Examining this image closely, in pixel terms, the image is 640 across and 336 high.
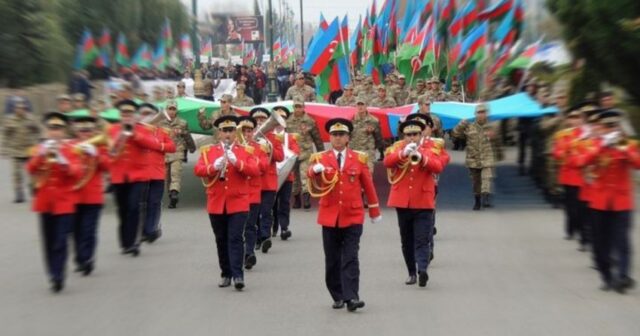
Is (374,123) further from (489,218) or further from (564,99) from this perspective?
(564,99)

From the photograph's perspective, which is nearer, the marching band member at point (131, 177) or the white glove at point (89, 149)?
the white glove at point (89, 149)

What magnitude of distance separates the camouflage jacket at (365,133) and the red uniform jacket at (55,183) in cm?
729

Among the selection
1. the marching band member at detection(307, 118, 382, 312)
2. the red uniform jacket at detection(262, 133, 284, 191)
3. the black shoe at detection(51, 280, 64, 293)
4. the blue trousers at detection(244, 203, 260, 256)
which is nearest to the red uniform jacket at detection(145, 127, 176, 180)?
the red uniform jacket at detection(262, 133, 284, 191)

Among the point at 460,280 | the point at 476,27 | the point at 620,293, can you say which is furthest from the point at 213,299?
the point at 476,27

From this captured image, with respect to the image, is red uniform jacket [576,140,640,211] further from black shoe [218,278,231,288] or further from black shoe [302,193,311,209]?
black shoe [302,193,311,209]

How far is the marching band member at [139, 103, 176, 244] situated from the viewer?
12.8 metres

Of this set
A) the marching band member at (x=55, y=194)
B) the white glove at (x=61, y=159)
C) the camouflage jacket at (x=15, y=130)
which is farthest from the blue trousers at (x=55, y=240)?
the camouflage jacket at (x=15, y=130)

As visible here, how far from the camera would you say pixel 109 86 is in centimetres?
392

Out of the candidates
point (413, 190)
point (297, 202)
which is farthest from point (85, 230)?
point (297, 202)

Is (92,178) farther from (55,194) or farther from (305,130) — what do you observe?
(305,130)

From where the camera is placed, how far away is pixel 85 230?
426 inches

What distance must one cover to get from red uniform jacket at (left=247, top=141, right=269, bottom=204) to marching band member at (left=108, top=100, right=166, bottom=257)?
1704 mm

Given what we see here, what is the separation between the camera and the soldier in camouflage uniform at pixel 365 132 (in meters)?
16.9

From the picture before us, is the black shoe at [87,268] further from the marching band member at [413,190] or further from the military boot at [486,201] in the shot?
the military boot at [486,201]
